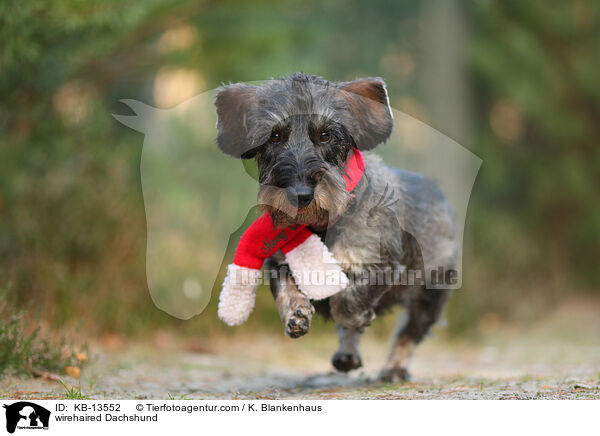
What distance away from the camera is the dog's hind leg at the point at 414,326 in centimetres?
509

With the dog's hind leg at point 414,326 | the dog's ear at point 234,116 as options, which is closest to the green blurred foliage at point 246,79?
the dog's hind leg at point 414,326

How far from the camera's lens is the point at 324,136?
12.3 feet

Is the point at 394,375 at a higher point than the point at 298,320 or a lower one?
higher

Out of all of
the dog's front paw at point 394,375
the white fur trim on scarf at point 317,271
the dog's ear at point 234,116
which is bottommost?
the dog's front paw at point 394,375

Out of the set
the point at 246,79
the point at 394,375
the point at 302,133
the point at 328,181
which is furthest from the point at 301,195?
the point at 246,79

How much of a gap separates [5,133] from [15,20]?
6.24 ft

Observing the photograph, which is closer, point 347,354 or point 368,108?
point 368,108

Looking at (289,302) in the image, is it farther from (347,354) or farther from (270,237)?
(347,354)

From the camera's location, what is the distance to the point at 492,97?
43.3ft

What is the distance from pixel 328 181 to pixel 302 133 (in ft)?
1.00

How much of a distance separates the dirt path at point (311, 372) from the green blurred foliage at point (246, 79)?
19.8 inches
